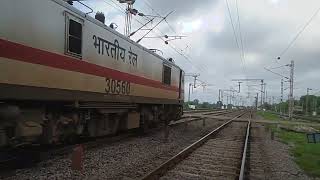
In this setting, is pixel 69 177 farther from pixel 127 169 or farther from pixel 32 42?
pixel 32 42

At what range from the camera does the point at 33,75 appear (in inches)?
408

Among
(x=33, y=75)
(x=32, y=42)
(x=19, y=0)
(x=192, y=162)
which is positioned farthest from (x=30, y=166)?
(x=192, y=162)

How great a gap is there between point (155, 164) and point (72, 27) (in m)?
4.28

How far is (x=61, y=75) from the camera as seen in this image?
11766 mm

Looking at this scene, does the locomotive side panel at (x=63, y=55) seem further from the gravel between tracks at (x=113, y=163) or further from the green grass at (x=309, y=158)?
the green grass at (x=309, y=158)

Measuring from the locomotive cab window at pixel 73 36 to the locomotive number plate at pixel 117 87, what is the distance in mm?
2581

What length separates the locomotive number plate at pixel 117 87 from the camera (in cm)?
1559

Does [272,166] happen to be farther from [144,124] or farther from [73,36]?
[144,124]

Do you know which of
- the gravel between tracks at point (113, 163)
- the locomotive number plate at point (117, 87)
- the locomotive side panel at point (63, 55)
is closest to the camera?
the locomotive side panel at point (63, 55)

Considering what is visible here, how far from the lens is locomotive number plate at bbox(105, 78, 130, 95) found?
15.6 meters

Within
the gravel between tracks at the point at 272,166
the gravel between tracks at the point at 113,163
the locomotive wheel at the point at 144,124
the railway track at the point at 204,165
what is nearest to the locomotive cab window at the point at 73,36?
the gravel between tracks at the point at 113,163

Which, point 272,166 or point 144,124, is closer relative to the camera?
point 272,166

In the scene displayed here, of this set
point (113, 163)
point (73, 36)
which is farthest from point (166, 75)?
point (113, 163)

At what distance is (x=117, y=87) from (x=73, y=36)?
13.4ft
